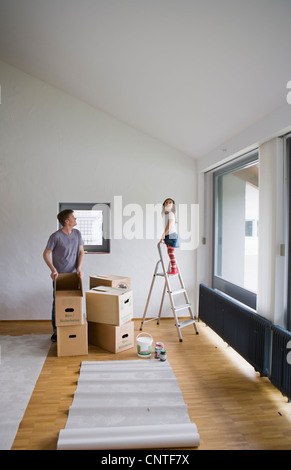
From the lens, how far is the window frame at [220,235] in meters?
3.36

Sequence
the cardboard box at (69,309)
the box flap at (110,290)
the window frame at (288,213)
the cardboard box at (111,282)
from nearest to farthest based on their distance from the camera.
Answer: the window frame at (288,213) < the cardboard box at (69,309) < the box flap at (110,290) < the cardboard box at (111,282)

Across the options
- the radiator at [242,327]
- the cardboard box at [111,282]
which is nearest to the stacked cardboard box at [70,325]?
the cardboard box at [111,282]

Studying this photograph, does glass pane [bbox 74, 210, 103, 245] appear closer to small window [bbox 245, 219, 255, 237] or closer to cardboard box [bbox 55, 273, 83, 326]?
cardboard box [bbox 55, 273, 83, 326]

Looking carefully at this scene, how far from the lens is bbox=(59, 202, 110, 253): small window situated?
182 inches

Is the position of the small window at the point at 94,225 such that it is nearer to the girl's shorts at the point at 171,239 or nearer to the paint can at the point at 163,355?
the girl's shorts at the point at 171,239

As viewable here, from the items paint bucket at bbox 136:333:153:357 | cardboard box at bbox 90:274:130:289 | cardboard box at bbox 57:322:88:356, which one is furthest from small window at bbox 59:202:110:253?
paint bucket at bbox 136:333:153:357

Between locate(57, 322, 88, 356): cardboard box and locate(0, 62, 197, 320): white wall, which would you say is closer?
locate(57, 322, 88, 356): cardboard box

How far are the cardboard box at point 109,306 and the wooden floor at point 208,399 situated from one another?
0.35 meters

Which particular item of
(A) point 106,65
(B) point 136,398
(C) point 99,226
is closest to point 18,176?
(C) point 99,226

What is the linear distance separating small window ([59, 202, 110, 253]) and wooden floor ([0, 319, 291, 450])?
5.09 feet

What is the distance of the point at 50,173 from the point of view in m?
4.50

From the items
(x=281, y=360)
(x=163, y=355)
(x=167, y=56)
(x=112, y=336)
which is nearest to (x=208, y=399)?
(x=281, y=360)

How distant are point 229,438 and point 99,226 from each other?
319 centimetres

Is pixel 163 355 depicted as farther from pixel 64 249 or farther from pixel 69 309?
pixel 64 249
